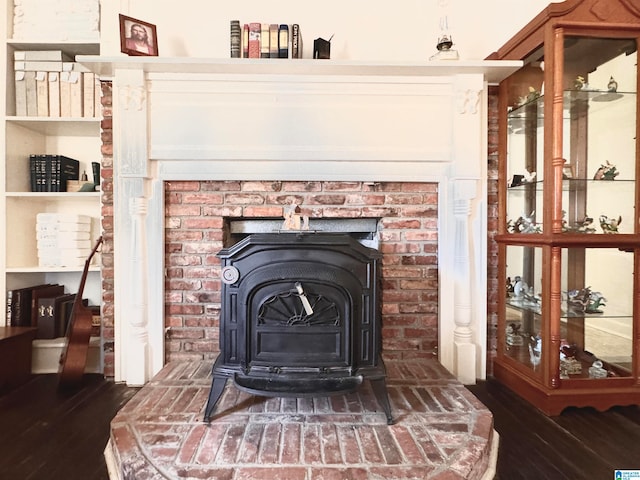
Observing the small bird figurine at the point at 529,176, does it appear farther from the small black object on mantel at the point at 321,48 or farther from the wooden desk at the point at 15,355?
the wooden desk at the point at 15,355

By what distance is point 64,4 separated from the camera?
6.99ft

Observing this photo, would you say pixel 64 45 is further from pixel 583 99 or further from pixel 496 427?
pixel 496 427

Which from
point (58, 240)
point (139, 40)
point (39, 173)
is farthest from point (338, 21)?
point (58, 240)

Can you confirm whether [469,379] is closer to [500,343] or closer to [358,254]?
[500,343]

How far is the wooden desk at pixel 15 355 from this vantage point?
1920mm

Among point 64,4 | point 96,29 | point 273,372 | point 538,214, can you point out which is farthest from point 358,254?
point 64,4

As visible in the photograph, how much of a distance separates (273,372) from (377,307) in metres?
0.53

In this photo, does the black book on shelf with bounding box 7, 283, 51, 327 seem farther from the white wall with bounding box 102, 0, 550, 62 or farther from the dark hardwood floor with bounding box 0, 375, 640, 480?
the white wall with bounding box 102, 0, 550, 62

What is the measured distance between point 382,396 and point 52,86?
257cm

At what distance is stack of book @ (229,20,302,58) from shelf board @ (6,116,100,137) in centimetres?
98

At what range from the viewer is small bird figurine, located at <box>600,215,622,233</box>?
6.06ft

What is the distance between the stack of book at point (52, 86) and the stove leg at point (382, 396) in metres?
2.22

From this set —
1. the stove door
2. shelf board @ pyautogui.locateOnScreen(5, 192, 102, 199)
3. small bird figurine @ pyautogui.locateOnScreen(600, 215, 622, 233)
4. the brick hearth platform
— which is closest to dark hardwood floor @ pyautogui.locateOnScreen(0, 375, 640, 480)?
the brick hearth platform

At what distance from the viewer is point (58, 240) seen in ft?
7.17
